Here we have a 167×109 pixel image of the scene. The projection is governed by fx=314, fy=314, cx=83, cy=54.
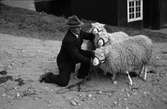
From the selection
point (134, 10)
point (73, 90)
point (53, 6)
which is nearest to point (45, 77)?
point (73, 90)

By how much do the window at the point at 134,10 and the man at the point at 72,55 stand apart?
10727 millimetres

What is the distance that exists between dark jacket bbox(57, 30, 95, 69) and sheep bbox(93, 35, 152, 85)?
30 cm

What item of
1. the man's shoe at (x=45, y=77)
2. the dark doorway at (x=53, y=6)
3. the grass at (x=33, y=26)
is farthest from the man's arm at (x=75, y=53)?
the dark doorway at (x=53, y=6)

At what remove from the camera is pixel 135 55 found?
20.4ft

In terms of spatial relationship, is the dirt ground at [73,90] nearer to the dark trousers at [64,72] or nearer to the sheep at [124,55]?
the dark trousers at [64,72]

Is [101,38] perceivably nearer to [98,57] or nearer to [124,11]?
[98,57]

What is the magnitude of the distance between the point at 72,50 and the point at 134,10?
1168 centimetres

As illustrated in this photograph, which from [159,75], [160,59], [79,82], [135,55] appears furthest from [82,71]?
[160,59]

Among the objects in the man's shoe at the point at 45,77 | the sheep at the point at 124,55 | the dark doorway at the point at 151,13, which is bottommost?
the dark doorway at the point at 151,13

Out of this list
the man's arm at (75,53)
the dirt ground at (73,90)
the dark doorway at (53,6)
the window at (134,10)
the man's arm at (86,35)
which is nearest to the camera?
the dirt ground at (73,90)

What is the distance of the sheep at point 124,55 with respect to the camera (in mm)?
6105

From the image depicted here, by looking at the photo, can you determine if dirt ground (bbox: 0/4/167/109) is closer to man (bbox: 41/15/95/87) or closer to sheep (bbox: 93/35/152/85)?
man (bbox: 41/15/95/87)

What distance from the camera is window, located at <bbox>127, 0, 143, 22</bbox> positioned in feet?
55.6

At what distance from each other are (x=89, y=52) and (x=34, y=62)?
1955 mm
